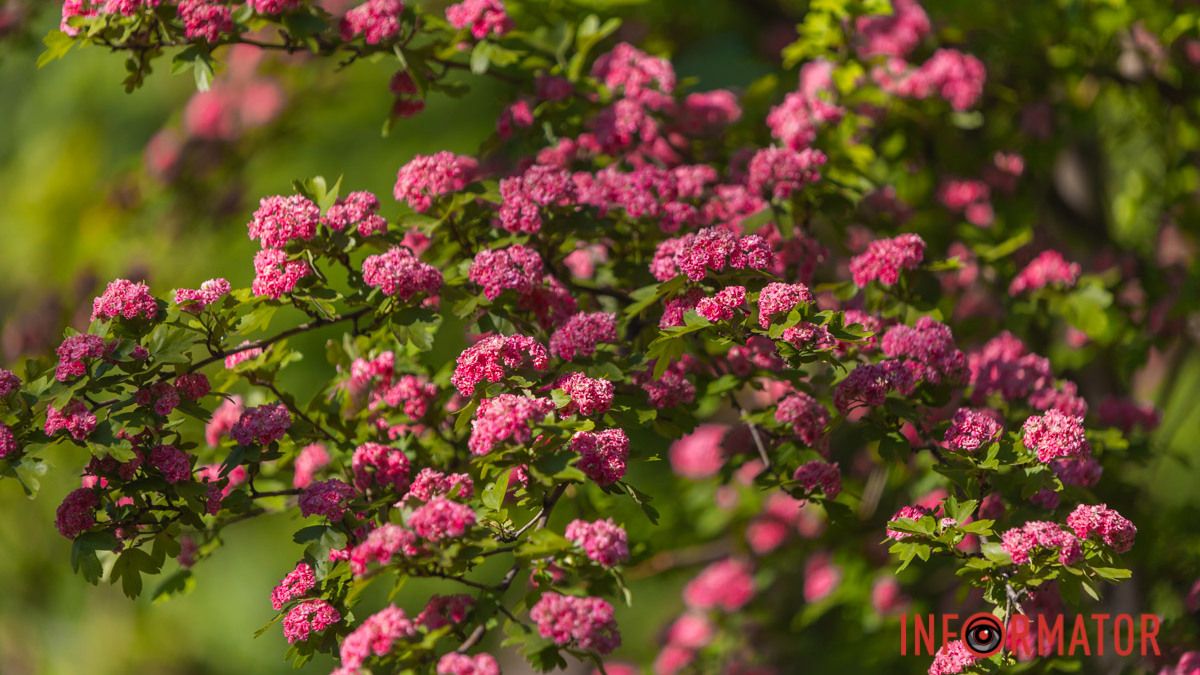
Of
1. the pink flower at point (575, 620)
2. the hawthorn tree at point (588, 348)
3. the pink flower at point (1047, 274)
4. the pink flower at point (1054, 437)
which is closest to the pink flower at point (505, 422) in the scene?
the hawthorn tree at point (588, 348)

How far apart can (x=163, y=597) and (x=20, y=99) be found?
8617 millimetres

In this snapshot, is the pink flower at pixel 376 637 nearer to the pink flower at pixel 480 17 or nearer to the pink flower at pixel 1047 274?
the pink flower at pixel 480 17

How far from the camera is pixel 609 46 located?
5.46 m

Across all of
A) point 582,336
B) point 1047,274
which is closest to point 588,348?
point 582,336

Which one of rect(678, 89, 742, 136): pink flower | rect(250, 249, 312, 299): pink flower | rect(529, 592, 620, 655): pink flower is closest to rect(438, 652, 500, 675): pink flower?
rect(529, 592, 620, 655): pink flower

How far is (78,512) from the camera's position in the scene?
9.04ft

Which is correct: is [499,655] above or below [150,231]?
below

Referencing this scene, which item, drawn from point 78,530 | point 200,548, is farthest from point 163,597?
point 78,530

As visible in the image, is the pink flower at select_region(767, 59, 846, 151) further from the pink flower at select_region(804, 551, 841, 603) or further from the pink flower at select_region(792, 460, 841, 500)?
the pink flower at select_region(804, 551, 841, 603)

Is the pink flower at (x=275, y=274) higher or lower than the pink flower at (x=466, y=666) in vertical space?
higher

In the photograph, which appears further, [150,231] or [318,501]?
[150,231]

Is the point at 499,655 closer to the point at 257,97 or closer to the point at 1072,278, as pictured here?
the point at 257,97

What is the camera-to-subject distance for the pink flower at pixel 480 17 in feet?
12.0

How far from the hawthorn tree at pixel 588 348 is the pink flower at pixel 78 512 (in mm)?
11
